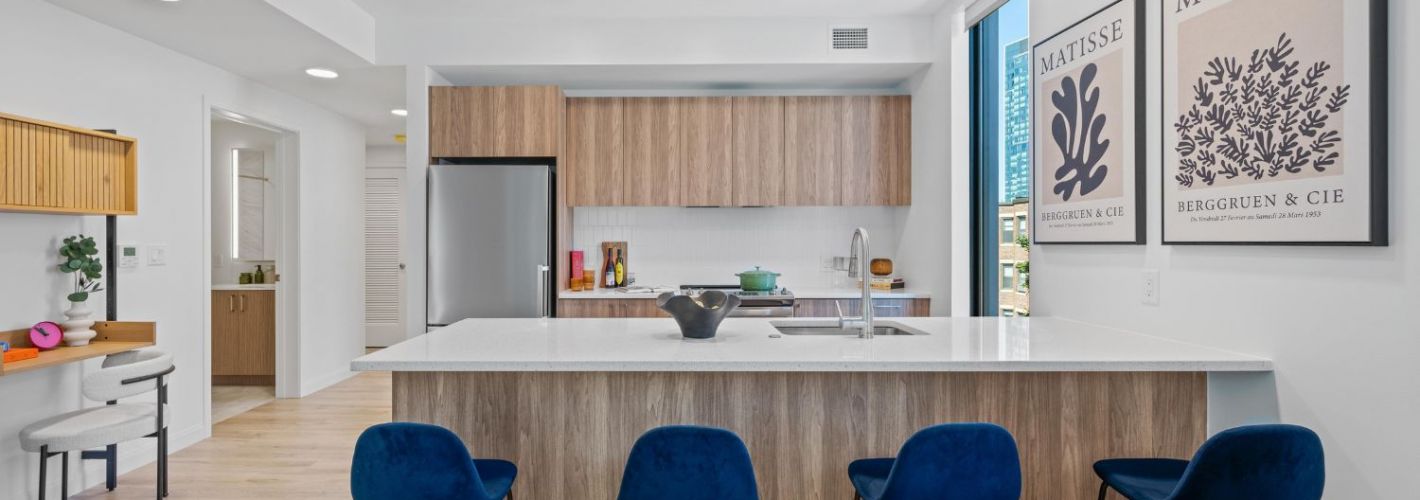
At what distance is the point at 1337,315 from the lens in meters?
1.63

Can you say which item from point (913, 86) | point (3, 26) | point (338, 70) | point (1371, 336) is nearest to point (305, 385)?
point (338, 70)

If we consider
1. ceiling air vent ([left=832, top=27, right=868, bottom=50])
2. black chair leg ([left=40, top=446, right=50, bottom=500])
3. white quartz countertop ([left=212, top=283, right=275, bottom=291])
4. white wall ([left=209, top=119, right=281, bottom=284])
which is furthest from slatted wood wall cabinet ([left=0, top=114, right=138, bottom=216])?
ceiling air vent ([left=832, top=27, right=868, bottom=50])

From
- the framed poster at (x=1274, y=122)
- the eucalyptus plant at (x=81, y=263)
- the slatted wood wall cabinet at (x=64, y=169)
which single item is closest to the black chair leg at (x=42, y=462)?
the eucalyptus plant at (x=81, y=263)

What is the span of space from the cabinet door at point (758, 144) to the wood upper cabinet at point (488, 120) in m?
1.13

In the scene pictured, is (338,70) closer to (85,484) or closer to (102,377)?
(102,377)

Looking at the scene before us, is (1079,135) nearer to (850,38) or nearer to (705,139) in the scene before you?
(850,38)

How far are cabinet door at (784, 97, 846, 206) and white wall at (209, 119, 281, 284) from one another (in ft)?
13.1

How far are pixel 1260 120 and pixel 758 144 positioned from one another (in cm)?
282

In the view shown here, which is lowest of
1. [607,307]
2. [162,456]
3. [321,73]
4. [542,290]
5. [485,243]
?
[162,456]

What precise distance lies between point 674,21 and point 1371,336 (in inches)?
133

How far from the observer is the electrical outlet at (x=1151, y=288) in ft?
7.17

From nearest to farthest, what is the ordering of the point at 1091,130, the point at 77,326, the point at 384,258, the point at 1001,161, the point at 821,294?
the point at 1091,130, the point at 77,326, the point at 1001,161, the point at 821,294, the point at 384,258

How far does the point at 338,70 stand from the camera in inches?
163

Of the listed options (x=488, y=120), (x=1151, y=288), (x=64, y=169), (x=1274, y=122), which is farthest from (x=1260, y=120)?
(x=64, y=169)
